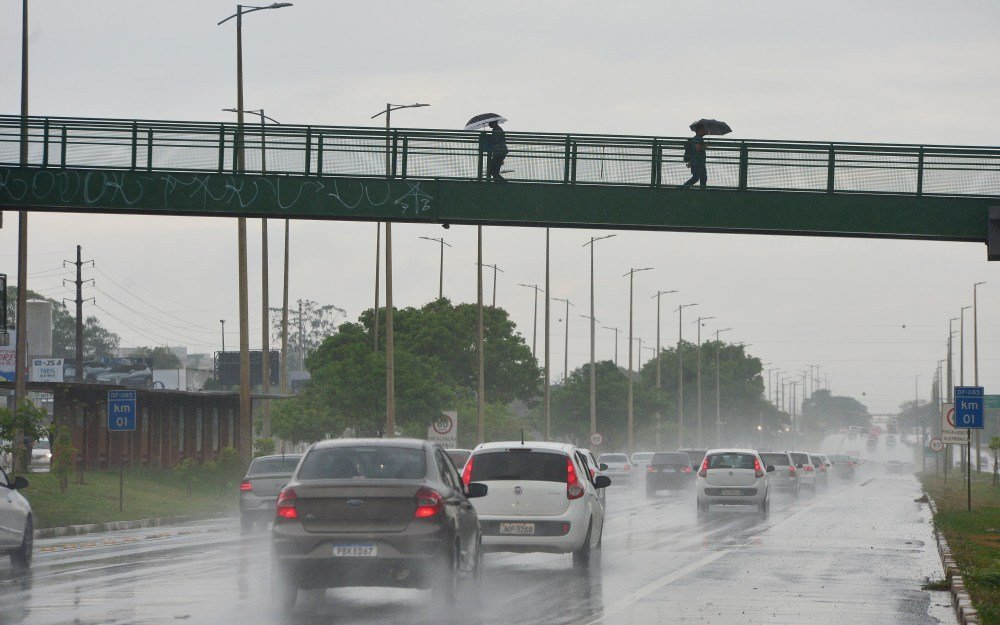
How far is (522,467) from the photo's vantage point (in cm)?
1973

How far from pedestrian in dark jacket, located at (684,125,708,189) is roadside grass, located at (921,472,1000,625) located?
314 inches

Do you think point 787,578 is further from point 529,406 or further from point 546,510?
point 529,406

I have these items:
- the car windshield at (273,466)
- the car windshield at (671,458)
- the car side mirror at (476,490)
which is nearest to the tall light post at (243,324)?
the car windshield at (273,466)

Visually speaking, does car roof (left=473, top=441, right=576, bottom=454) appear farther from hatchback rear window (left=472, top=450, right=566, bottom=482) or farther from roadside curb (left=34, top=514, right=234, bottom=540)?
roadside curb (left=34, top=514, right=234, bottom=540)

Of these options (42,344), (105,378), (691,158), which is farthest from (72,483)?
(42,344)

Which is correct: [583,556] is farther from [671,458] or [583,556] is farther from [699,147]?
[671,458]

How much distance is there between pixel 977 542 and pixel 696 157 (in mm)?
9108

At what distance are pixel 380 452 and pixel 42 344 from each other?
310 ft

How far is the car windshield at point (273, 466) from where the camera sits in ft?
100

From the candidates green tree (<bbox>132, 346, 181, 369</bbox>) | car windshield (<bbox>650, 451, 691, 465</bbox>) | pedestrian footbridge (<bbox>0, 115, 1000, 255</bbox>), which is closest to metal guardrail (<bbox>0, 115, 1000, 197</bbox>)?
pedestrian footbridge (<bbox>0, 115, 1000, 255</bbox>)

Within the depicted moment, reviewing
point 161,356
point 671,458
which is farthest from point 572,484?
point 161,356

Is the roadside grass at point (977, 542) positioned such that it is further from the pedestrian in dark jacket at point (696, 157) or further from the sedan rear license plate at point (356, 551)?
the pedestrian in dark jacket at point (696, 157)

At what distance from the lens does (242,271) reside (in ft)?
134

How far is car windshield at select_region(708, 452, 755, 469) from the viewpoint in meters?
37.8
